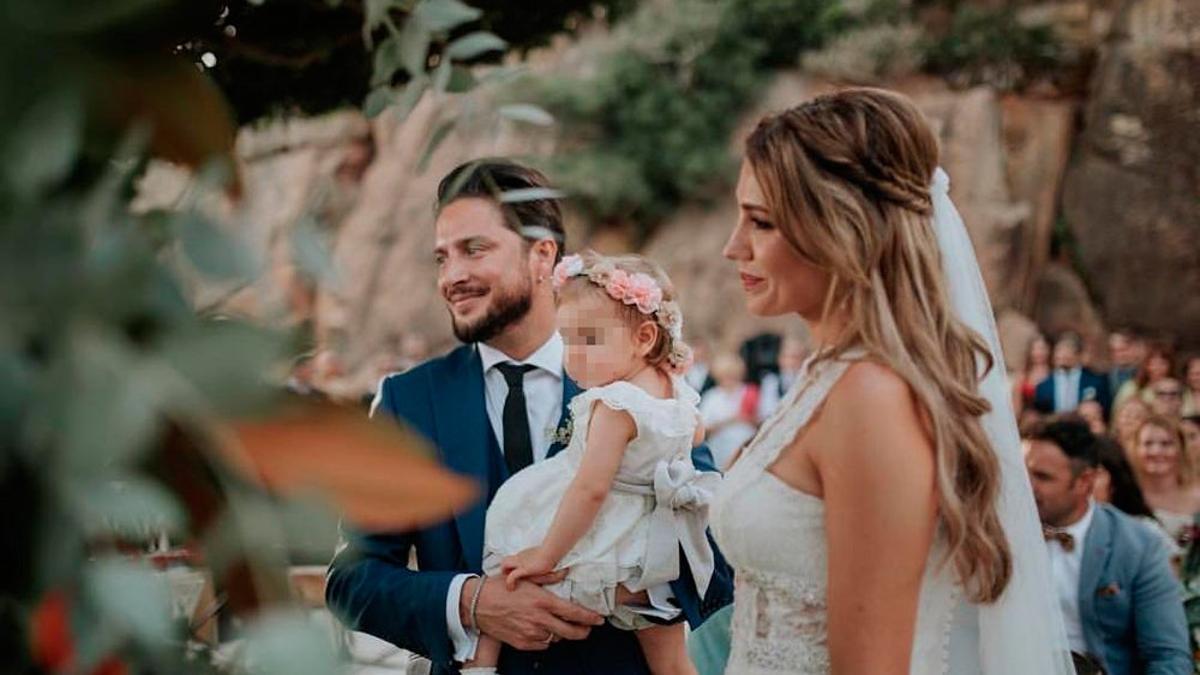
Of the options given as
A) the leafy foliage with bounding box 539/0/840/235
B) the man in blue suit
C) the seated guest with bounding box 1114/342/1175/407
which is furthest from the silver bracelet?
the leafy foliage with bounding box 539/0/840/235

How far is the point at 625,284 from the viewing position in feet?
10.3

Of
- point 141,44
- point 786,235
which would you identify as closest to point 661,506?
point 786,235

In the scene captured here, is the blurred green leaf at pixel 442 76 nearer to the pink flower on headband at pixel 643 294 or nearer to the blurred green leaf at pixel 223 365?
the blurred green leaf at pixel 223 365

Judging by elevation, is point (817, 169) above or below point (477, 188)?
above

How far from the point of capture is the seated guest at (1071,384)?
1187cm

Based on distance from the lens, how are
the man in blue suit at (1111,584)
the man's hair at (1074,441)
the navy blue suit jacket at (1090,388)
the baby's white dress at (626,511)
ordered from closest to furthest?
the baby's white dress at (626,511) → the man in blue suit at (1111,584) → the man's hair at (1074,441) → the navy blue suit jacket at (1090,388)

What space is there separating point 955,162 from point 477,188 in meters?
15.6

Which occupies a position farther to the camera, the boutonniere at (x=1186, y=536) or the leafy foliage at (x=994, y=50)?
the leafy foliage at (x=994, y=50)

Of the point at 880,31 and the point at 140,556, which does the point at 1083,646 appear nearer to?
the point at 140,556

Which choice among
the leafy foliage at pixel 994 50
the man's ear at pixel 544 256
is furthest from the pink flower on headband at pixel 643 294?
the leafy foliage at pixel 994 50

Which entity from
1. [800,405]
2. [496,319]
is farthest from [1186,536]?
[800,405]

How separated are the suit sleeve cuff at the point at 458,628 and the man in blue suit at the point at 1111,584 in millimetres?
2345

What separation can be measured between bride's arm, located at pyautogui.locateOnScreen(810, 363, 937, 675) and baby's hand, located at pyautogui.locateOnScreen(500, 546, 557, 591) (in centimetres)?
88

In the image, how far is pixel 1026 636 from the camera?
7.91 ft
